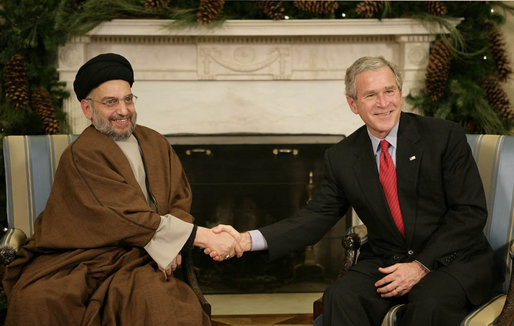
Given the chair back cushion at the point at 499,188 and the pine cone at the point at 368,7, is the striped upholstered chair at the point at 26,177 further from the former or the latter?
the pine cone at the point at 368,7

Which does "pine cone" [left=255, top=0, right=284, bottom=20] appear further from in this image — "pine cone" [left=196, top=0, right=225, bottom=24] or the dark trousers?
the dark trousers

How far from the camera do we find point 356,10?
3820 mm

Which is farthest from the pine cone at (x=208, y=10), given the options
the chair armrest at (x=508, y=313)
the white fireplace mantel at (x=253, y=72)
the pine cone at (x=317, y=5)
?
the chair armrest at (x=508, y=313)

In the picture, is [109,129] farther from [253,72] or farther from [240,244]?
[253,72]

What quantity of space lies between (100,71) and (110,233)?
67cm

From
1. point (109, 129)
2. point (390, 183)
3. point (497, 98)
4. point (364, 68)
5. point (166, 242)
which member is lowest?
point (166, 242)

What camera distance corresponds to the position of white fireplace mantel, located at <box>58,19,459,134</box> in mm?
3879

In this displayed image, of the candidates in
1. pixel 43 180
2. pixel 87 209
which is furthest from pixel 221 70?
pixel 87 209

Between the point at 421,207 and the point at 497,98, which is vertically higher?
the point at 497,98

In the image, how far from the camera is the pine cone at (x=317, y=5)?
3.78 m

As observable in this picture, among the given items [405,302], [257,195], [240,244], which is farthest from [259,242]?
[257,195]

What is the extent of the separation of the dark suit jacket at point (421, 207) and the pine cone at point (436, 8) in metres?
1.58

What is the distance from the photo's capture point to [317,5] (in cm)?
380

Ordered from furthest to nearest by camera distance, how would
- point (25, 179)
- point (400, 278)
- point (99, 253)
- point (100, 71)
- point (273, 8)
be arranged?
point (273, 8) → point (25, 179) → point (100, 71) → point (99, 253) → point (400, 278)
